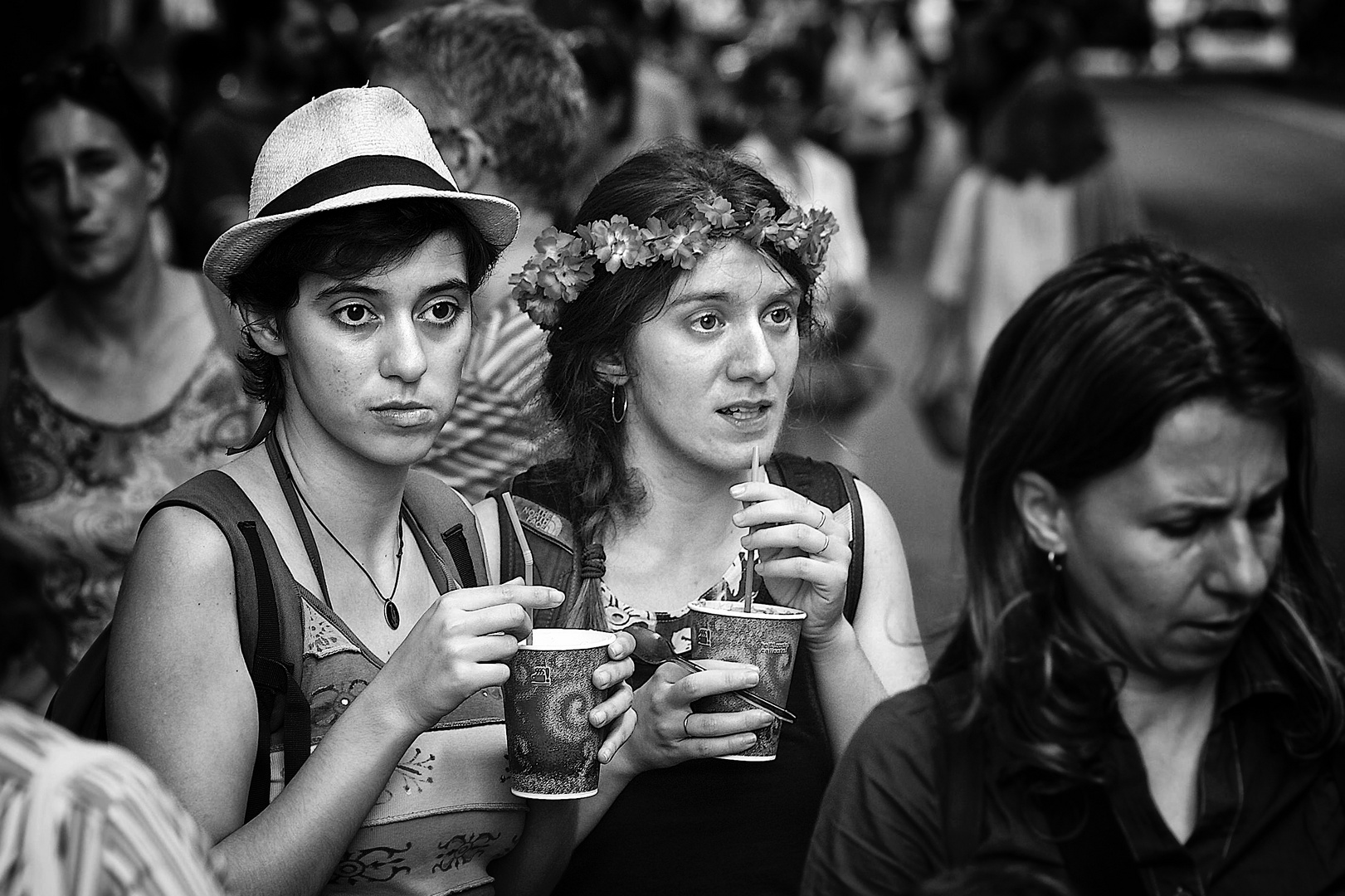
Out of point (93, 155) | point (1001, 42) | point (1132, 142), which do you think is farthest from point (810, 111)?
point (1132, 142)

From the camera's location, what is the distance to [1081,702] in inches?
86.3

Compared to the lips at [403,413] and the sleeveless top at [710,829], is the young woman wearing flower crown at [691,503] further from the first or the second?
the lips at [403,413]

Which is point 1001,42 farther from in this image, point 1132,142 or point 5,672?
point 1132,142

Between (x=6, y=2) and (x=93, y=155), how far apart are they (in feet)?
13.6

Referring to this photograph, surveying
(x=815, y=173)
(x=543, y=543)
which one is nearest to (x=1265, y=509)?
(x=543, y=543)

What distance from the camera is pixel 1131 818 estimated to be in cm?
215

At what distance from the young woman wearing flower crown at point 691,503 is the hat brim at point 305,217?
12.2 inches

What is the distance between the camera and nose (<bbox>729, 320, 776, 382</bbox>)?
2754 millimetres

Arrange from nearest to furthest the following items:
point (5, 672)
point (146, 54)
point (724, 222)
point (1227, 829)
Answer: point (5, 672) → point (1227, 829) → point (724, 222) → point (146, 54)

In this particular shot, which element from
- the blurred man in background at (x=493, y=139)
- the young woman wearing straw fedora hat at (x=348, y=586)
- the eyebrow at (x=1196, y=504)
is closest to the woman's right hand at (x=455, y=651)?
the young woman wearing straw fedora hat at (x=348, y=586)

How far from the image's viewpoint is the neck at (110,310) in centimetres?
410

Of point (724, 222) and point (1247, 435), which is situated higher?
point (724, 222)

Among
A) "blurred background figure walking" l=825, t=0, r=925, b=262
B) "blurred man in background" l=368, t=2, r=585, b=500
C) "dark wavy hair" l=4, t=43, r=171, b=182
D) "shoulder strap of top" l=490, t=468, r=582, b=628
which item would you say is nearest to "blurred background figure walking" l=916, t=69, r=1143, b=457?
"blurred man in background" l=368, t=2, r=585, b=500

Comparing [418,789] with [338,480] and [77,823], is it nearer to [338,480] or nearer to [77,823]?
[338,480]
